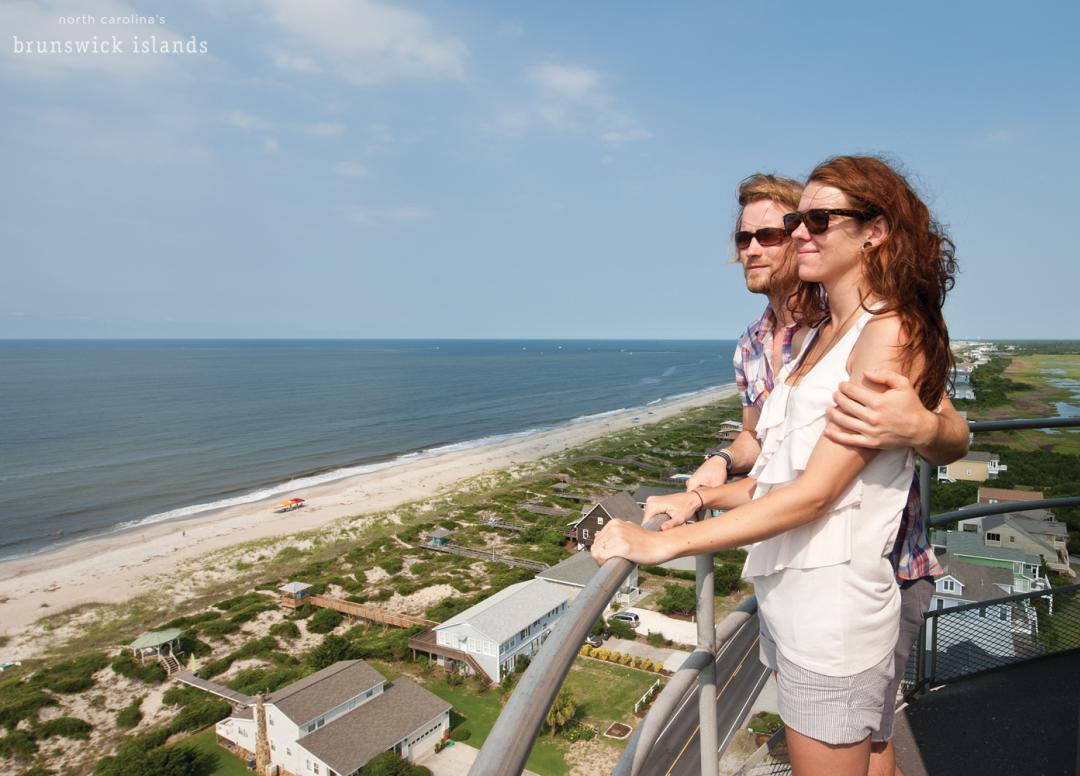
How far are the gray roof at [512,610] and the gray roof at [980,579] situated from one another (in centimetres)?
872

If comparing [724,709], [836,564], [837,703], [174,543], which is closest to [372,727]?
[724,709]

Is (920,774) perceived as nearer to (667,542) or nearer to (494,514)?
(667,542)

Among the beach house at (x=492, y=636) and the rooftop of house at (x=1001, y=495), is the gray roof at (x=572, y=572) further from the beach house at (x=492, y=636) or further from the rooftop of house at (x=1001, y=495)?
the rooftop of house at (x=1001, y=495)

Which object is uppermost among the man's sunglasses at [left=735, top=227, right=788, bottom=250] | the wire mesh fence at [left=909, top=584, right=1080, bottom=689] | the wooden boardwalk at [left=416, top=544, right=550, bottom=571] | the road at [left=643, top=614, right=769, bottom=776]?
the man's sunglasses at [left=735, top=227, right=788, bottom=250]

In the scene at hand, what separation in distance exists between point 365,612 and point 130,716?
5707mm

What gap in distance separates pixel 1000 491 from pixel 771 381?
23.1m

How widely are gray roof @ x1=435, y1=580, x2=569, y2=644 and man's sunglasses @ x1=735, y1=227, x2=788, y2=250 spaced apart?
42.7ft

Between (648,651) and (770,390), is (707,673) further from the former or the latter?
(648,651)

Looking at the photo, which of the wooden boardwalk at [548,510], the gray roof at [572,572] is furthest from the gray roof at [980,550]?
the wooden boardwalk at [548,510]

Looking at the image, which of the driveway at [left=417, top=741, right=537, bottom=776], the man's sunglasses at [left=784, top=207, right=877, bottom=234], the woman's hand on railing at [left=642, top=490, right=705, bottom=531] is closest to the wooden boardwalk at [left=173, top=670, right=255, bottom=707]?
the driveway at [left=417, top=741, right=537, bottom=776]

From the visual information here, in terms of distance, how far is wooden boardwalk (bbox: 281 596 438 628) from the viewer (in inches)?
661

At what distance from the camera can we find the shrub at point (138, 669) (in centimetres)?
1494

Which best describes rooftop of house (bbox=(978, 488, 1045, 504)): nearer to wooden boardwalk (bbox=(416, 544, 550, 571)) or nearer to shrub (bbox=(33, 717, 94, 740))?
wooden boardwalk (bbox=(416, 544, 550, 571))

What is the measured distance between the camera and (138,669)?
15.3m
